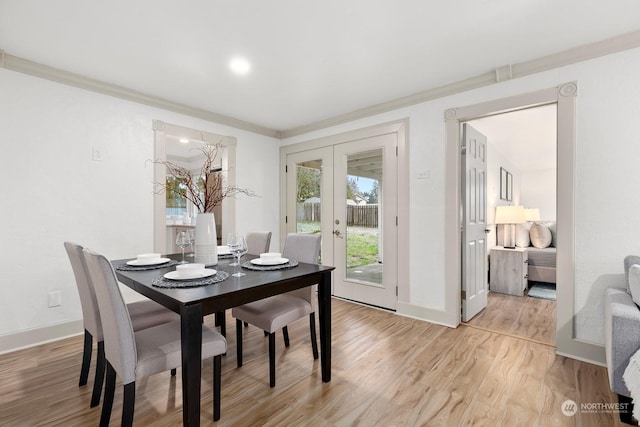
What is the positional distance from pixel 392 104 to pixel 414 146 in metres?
0.56

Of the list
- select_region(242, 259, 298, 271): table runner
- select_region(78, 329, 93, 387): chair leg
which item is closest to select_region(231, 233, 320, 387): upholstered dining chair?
select_region(242, 259, 298, 271): table runner

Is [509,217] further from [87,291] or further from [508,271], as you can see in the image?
[87,291]

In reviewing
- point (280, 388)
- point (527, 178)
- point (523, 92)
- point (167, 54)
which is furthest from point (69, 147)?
point (527, 178)

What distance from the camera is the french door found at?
3.48 m

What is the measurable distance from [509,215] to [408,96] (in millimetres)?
2904

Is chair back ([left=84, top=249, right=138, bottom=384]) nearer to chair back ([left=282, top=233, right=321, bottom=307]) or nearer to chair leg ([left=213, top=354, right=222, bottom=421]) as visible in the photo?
chair leg ([left=213, top=354, right=222, bottom=421])

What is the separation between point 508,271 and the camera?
4305 millimetres

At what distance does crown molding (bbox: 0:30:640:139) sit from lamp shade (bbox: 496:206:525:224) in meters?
2.74

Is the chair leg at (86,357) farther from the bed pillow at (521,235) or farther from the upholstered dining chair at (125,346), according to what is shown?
the bed pillow at (521,235)

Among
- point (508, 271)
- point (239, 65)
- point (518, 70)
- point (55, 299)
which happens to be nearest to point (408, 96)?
point (518, 70)

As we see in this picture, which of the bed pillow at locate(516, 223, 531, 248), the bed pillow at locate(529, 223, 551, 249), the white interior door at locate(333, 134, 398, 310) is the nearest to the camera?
the white interior door at locate(333, 134, 398, 310)

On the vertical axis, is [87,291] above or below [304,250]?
below

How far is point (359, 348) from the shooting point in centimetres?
255

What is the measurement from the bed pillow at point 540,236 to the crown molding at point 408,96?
341 centimetres
